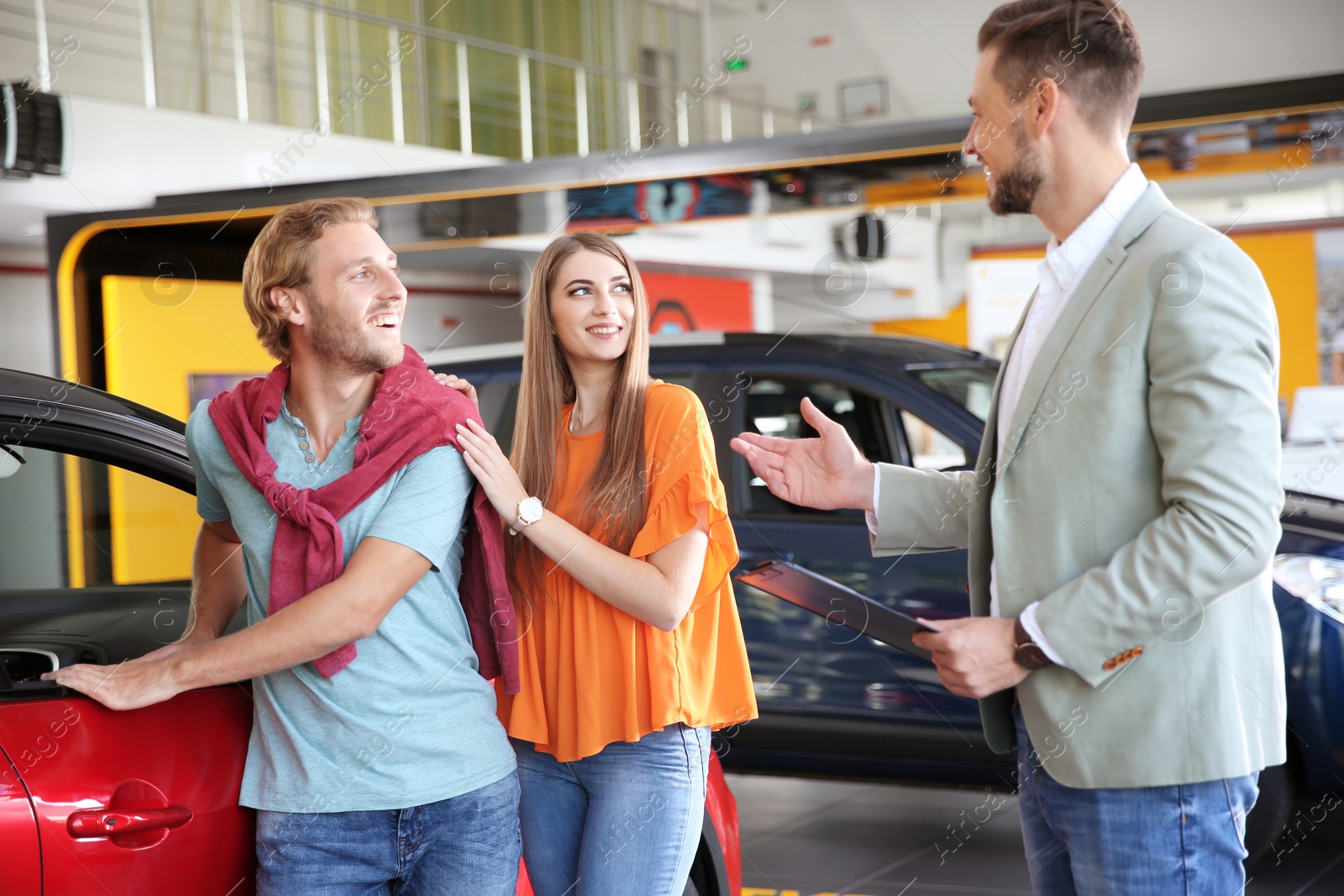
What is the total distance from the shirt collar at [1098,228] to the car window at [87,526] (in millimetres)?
1374

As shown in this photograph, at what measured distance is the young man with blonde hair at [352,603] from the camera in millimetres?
1521

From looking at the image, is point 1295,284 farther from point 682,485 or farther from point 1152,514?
point 1152,514

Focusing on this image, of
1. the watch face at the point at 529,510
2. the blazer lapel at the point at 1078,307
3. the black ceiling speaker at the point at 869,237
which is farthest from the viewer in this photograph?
the black ceiling speaker at the point at 869,237

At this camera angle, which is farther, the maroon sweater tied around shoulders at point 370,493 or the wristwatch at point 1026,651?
the maroon sweater tied around shoulders at point 370,493

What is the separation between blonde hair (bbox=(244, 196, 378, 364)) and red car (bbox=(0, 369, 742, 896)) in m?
0.34

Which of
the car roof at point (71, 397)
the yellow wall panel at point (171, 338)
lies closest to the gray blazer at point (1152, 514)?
the car roof at point (71, 397)

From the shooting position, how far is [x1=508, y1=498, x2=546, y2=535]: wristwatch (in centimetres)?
168

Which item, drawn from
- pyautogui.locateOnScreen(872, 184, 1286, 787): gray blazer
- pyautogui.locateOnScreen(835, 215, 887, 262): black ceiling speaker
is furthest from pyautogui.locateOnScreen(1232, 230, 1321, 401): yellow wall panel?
pyautogui.locateOnScreen(872, 184, 1286, 787): gray blazer

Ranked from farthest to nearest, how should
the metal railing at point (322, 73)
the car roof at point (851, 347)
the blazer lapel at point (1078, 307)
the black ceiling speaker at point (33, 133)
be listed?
the metal railing at point (322, 73)
the black ceiling speaker at point (33, 133)
the car roof at point (851, 347)
the blazer lapel at point (1078, 307)

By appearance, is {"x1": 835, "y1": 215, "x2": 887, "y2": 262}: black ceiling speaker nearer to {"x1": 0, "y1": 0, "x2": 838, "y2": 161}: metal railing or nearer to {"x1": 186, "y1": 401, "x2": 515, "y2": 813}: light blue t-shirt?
{"x1": 0, "y1": 0, "x2": 838, "y2": 161}: metal railing

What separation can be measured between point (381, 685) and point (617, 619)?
43 cm

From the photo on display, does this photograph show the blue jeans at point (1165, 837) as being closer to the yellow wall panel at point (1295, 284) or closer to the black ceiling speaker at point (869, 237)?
the black ceiling speaker at point (869, 237)

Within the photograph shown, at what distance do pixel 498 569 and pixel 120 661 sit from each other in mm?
627

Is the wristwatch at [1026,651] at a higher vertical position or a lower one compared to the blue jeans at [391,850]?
higher
